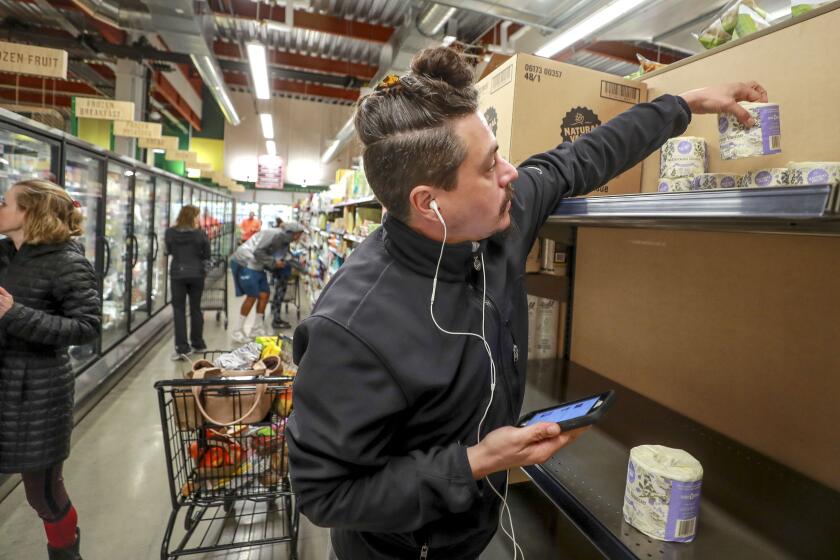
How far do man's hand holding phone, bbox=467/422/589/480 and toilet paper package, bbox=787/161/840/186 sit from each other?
655mm

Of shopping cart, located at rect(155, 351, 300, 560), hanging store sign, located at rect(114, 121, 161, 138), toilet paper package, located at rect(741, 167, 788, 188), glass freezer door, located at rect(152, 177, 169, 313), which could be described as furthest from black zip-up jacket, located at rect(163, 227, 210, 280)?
toilet paper package, located at rect(741, 167, 788, 188)

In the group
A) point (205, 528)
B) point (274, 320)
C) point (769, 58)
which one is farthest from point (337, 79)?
point (769, 58)

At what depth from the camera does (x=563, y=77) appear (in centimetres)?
161

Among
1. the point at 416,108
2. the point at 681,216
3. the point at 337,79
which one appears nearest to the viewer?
the point at 681,216

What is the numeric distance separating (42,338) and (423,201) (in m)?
2.04

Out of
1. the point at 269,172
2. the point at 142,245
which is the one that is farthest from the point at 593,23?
the point at 269,172

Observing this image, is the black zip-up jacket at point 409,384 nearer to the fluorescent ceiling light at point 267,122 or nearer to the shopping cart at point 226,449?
the shopping cart at point 226,449

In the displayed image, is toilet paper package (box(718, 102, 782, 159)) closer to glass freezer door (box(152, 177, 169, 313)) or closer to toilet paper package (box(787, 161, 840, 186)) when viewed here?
toilet paper package (box(787, 161, 840, 186))

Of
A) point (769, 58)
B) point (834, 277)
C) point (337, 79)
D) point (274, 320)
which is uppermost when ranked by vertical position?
point (337, 79)

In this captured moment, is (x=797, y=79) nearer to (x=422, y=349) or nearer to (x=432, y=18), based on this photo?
(x=422, y=349)

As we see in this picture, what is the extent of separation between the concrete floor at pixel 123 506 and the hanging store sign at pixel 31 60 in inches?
104

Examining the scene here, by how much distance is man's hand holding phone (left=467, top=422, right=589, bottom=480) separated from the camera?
0.92 m

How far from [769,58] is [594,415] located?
3.64 feet

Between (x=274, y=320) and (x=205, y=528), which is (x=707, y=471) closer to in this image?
(x=205, y=528)
